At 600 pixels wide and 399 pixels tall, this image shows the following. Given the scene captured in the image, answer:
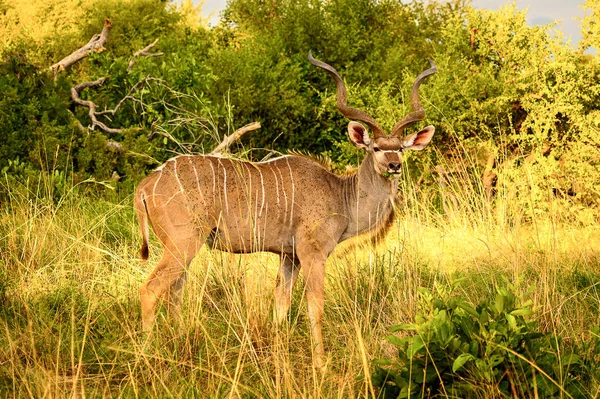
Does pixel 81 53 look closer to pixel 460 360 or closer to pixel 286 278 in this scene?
pixel 286 278

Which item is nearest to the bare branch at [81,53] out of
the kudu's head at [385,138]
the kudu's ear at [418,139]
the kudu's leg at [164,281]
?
the kudu's head at [385,138]

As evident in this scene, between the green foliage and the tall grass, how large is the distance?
14 centimetres

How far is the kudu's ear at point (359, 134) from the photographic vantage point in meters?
4.42

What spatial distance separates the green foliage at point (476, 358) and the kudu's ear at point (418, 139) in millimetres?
1867

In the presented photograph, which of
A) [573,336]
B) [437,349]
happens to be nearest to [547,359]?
[437,349]

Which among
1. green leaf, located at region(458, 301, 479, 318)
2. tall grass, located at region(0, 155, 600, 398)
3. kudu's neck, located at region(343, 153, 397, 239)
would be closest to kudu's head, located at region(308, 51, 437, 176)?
kudu's neck, located at region(343, 153, 397, 239)

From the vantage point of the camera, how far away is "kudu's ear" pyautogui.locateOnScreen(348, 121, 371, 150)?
4423 mm

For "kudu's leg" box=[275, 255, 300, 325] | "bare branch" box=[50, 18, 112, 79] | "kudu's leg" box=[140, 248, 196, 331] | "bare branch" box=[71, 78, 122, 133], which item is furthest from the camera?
"bare branch" box=[50, 18, 112, 79]

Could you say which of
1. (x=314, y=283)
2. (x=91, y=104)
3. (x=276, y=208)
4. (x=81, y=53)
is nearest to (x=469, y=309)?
(x=314, y=283)

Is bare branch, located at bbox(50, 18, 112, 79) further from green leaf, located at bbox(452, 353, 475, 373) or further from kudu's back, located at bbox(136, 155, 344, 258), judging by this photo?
green leaf, located at bbox(452, 353, 475, 373)

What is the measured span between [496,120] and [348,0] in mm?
3204

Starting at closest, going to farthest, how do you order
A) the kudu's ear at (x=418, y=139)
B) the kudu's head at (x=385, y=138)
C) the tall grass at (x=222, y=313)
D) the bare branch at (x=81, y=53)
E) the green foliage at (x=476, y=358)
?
1. the green foliage at (x=476, y=358)
2. the tall grass at (x=222, y=313)
3. the kudu's head at (x=385, y=138)
4. the kudu's ear at (x=418, y=139)
5. the bare branch at (x=81, y=53)

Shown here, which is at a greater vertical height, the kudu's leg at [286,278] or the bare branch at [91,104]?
the bare branch at [91,104]

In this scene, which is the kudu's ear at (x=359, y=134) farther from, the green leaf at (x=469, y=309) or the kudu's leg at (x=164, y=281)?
the green leaf at (x=469, y=309)
